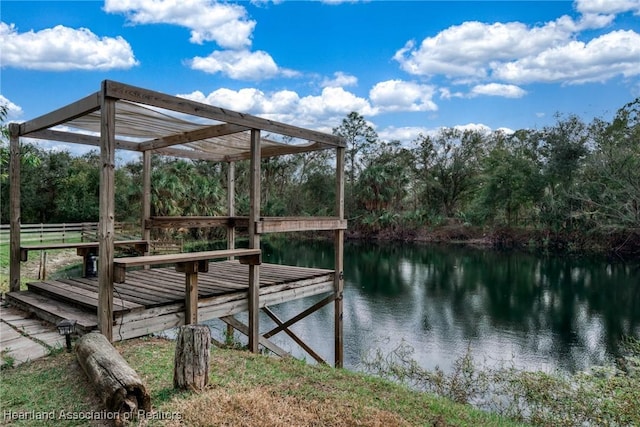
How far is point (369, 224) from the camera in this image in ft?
95.8

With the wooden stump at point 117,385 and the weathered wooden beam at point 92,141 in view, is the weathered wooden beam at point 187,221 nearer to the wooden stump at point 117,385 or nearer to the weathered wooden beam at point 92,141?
the weathered wooden beam at point 92,141

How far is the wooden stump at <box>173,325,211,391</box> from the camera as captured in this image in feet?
9.30

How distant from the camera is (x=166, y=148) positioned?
698cm

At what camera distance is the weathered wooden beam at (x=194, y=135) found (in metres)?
5.17

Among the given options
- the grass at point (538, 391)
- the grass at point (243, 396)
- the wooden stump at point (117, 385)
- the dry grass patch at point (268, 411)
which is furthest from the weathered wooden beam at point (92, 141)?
the grass at point (538, 391)

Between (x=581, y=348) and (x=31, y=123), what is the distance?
1046 cm

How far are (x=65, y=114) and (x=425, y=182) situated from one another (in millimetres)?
27385

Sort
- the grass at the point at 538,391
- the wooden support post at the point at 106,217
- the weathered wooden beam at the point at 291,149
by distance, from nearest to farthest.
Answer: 1. the wooden support post at the point at 106,217
2. the grass at the point at 538,391
3. the weathered wooden beam at the point at 291,149

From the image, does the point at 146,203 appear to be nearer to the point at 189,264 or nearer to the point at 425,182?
the point at 189,264

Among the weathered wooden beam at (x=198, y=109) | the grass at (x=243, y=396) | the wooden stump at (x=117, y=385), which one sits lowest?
the grass at (x=243, y=396)

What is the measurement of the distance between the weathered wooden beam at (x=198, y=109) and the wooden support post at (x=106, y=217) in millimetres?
135

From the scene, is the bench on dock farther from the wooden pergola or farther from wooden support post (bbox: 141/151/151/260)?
wooden support post (bbox: 141/151/151/260)

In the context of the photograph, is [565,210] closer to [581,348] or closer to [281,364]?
[581,348]

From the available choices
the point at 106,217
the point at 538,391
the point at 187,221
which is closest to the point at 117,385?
the point at 106,217
